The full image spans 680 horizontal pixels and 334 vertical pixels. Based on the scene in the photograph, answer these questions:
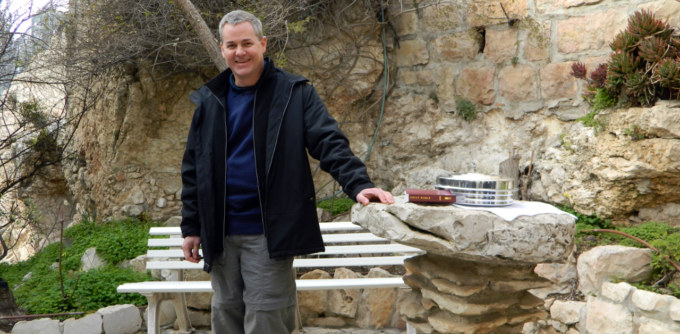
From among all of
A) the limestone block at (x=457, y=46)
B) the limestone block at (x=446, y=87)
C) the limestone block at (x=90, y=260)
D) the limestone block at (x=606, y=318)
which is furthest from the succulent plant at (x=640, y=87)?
the limestone block at (x=90, y=260)

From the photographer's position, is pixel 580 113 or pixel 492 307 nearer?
pixel 492 307

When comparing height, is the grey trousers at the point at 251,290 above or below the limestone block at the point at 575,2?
below

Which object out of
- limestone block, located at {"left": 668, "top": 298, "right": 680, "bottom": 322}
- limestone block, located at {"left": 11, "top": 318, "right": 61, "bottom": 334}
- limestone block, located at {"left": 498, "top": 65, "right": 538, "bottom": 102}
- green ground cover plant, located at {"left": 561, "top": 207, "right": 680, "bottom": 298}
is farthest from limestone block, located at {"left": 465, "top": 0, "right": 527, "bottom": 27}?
limestone block, located at {"left": 11, "top": 318, "right": 61, "bottom": 334}

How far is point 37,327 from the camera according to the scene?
3771mm

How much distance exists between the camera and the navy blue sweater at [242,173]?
2.37 meters

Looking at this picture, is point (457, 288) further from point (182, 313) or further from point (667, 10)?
point (667, 10)

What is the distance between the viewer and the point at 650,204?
13.4 feet

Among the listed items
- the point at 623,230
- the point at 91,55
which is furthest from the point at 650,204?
the point at 91,55

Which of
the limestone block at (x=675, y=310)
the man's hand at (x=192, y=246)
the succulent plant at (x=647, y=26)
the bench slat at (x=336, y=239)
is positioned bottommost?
the limestone block at (x=675, y=310)

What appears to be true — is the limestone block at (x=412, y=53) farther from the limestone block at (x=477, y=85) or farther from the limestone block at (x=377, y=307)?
the limestone block at (x=377, y=307)

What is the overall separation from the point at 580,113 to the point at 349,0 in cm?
244

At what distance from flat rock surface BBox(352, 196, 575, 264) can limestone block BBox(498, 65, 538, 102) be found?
282 cm

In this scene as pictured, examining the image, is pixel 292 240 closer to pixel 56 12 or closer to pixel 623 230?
pixel 623 230

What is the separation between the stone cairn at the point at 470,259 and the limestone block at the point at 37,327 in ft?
8.03
